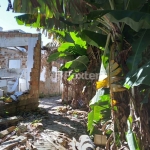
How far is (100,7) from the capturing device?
3.57 meters

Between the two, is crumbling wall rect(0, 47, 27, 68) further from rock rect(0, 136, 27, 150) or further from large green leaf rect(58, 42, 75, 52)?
rock rect(0, 136, 27, 150)

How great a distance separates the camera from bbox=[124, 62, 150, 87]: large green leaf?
2.53 metres

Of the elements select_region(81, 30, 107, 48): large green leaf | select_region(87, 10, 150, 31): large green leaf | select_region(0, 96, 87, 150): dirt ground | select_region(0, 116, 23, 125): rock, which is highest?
select_region(87, 10, 150, 31): large green leaf

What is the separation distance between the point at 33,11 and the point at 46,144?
257cm

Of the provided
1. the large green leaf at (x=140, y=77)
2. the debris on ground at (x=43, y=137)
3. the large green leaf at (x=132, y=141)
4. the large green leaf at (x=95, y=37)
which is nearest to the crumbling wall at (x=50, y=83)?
the debris on ground at (x=43, y=137)

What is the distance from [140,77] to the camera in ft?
8.52

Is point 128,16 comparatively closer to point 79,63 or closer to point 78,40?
point 78,40

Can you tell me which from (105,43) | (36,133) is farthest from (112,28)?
(36,133)

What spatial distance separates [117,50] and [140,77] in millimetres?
1089

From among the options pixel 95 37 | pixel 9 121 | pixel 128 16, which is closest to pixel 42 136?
pixel 9 121

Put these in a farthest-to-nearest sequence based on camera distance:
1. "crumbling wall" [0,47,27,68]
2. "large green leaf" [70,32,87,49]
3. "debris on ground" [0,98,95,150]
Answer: "crumbling wall" [0,47,27,68] < "large green leaf" [70,32,87,49] < "debris on ground" [0,98,95,150]

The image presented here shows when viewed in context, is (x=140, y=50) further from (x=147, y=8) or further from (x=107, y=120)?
(x=107, y=120)

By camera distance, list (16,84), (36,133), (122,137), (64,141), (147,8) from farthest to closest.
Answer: (16,84) < (36,133) < (64,141) < (147,8) < (122,137)

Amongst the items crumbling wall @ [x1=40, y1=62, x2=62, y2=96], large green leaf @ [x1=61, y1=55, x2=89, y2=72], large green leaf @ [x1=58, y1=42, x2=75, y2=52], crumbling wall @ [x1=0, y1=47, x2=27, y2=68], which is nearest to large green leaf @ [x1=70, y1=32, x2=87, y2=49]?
large green leaf @ [x1=58, y1=42, x2=75, y2=52]
